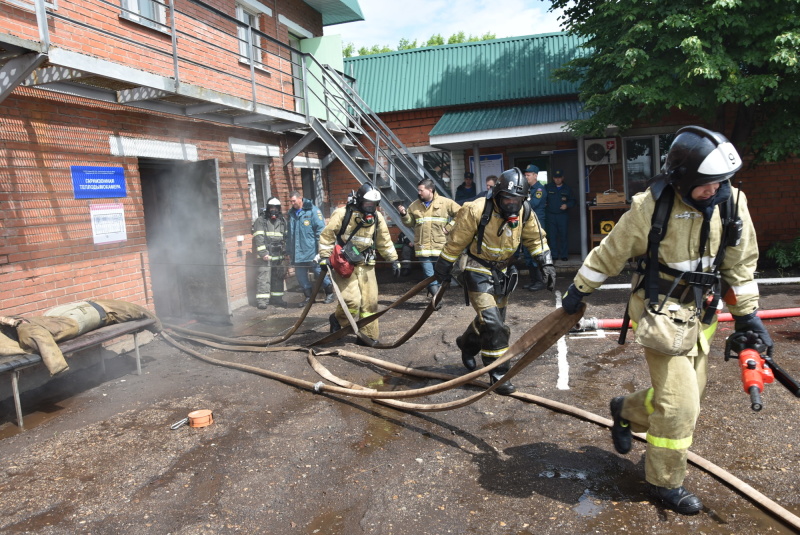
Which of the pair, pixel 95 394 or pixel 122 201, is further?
pixel 122 201

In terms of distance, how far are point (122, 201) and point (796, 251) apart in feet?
37.3

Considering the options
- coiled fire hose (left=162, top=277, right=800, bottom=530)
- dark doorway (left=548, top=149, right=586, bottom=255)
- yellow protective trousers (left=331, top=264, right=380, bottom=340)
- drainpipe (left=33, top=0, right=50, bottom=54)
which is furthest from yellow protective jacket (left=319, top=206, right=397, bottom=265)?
dark doorway (left=548, top=149, right=586, bottom=255)

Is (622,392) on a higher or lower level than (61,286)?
lower

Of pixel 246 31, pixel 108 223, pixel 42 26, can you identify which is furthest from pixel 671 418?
pixel 246 31

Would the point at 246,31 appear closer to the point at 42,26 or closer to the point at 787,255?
the point at 42,26

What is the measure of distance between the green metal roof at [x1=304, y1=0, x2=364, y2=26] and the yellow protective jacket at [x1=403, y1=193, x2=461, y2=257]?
6114 mm

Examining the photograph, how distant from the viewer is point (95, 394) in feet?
18.6

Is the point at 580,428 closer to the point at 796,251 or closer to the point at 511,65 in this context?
the point at 796,251

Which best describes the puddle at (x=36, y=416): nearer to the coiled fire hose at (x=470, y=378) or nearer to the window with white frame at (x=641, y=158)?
the coiled fire hose at (x=470, y=378)

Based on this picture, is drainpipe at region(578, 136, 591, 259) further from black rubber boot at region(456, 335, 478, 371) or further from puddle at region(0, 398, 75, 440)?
puddle at region(0, 398, 75, 440)

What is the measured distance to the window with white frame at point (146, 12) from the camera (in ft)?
25.6

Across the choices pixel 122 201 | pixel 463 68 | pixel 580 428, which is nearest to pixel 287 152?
pixel 122 201

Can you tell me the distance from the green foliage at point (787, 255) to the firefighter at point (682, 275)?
29.2 ft

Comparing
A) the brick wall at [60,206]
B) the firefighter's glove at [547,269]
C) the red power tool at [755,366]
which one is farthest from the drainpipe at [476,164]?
the red power tool at [755,366]
